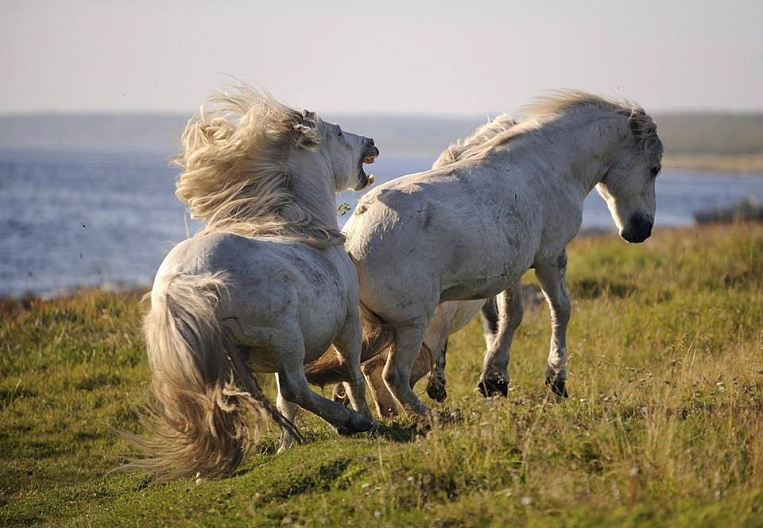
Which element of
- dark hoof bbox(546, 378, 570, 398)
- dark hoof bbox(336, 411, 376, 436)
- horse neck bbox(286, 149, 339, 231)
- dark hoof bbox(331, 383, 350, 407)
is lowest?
dark hoof bbox(331, 383, 350, 407)

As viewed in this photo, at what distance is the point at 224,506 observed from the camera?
6.02 metres

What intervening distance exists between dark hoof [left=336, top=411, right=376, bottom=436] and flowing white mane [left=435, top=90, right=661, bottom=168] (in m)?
2.52

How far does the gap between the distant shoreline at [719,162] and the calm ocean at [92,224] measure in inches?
2258

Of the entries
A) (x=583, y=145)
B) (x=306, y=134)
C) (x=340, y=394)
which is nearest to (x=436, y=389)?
(x=340, y=394)

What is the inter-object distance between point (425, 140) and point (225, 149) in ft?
568

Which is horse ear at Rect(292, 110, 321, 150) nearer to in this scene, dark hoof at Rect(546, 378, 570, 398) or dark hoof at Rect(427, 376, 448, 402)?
dark hoof at Rect(427, 376, 448, 402)

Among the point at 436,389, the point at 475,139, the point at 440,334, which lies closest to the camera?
the point at 475,139

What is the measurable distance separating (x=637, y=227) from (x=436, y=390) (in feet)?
7.30

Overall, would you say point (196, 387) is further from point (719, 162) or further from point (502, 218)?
point (719, 162)

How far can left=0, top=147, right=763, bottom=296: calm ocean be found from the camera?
25469 mm

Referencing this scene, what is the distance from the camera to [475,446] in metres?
5.90

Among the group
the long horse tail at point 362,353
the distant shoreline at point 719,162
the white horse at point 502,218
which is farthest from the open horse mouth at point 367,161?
the distant shoreline at point 719,162

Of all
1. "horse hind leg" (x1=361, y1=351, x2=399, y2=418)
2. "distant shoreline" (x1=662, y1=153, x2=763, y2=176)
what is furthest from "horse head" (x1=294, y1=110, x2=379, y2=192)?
"distant shoreline" (x1=662, y1=153, x2=763, y2=176)

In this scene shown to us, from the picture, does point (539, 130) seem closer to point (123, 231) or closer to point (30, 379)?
point (30, 379)
